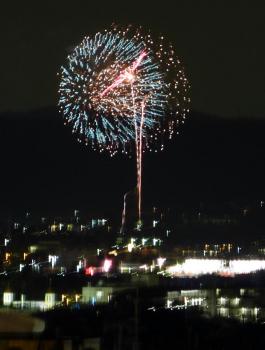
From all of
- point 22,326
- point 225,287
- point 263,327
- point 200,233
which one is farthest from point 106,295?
point 200,233

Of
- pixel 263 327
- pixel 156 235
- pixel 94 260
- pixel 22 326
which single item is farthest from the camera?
pixel 156 235

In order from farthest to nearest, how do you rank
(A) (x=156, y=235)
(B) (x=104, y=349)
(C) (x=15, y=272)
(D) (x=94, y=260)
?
(A) (x=156, y=235)
(D) (x=94, y=260)
(C) (x=15, y=272)
(B) (x=104, y=349)

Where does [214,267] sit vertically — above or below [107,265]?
below

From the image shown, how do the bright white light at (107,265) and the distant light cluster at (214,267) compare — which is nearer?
the bright white light at (107,265)

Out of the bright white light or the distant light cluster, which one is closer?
the bright white light

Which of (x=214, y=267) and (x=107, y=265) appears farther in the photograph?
(x=214, y=267)

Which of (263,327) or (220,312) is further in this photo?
(220,312)

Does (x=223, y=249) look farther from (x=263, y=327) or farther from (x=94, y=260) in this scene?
(x=263, y=327)

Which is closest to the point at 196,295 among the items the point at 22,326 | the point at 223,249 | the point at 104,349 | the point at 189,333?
the point at 189,333
